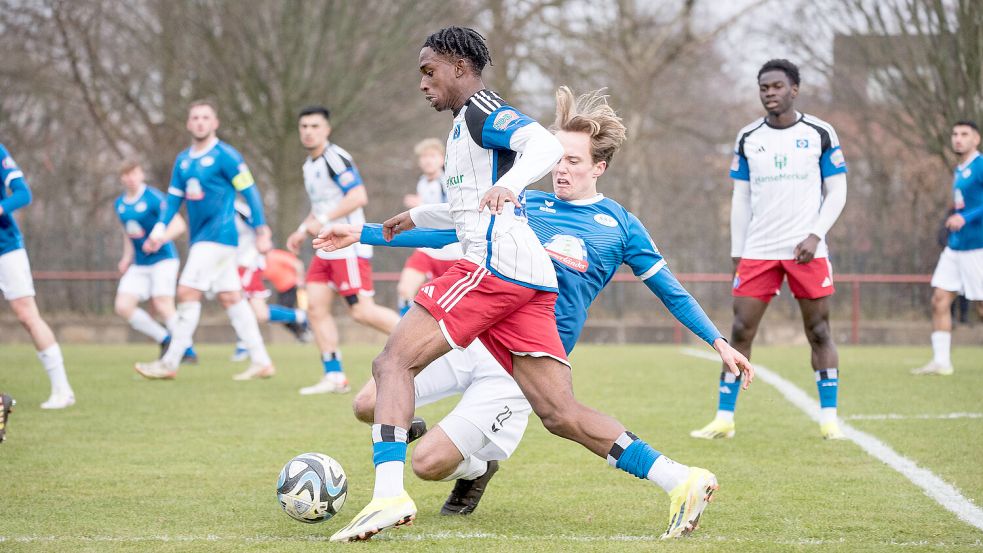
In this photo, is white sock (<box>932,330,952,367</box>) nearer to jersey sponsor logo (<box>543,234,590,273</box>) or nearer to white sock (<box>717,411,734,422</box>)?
white sock (<box>717,411,734,422</box>)

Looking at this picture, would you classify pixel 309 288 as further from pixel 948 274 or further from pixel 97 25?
pixel 97 25

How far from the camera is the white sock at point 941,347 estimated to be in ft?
36.3

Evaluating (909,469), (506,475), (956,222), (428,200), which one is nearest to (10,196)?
(506,475)

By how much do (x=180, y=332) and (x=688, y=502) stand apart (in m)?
7.08

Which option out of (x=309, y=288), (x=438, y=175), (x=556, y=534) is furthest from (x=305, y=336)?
(x=556, y=534)

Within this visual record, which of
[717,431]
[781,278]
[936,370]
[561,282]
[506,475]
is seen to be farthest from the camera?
[936,370]

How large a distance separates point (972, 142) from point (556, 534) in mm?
8171

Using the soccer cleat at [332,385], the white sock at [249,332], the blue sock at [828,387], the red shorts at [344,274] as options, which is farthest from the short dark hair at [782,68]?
the white sock at [249,332]

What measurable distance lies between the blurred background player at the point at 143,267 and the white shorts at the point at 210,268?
118 cm

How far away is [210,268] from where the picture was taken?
1040cm

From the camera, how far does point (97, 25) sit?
804 inches

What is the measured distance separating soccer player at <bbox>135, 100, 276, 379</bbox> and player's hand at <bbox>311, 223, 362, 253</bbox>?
538cm

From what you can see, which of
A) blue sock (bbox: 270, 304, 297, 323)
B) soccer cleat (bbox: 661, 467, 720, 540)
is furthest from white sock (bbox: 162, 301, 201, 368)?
soccer cleat (bbox: 661, 467, 720, 540)

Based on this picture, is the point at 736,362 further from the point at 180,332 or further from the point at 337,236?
the point at 180,332
